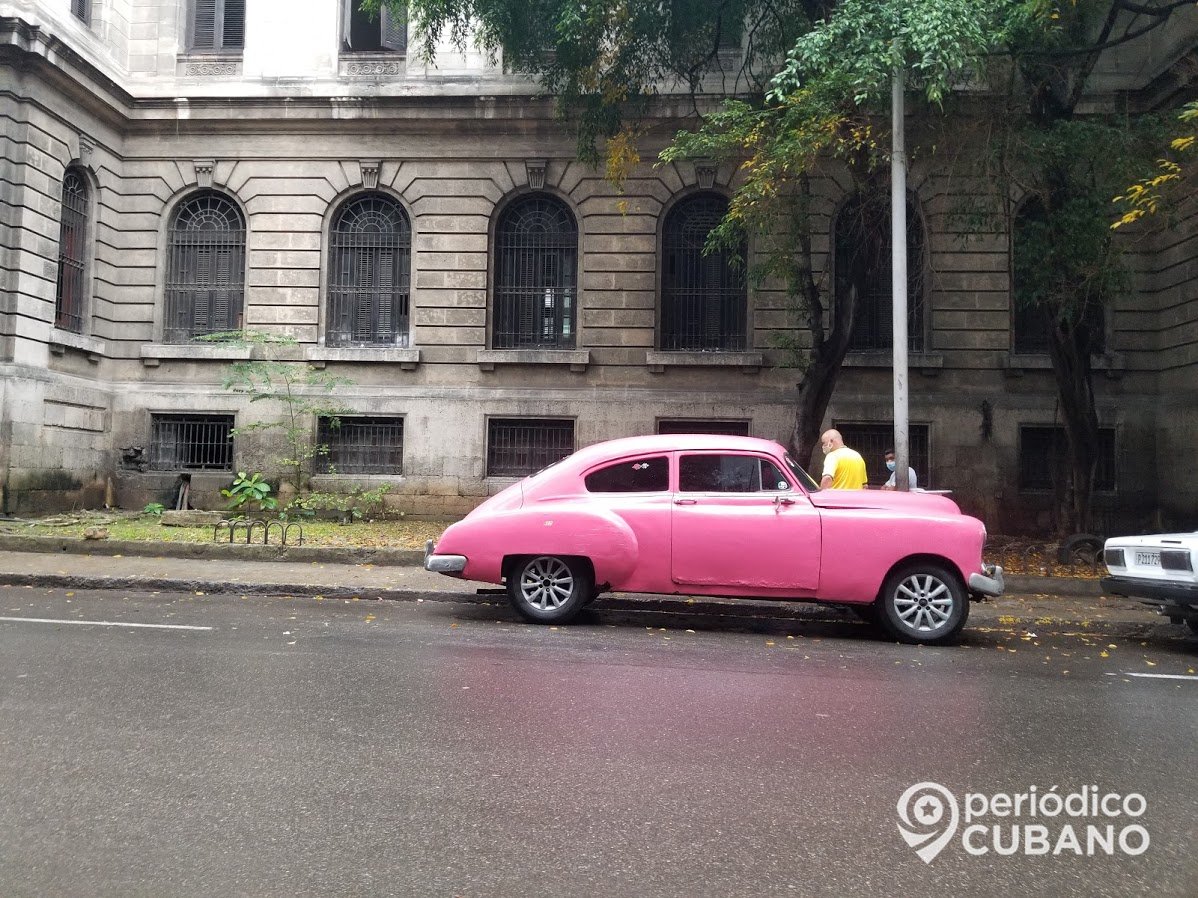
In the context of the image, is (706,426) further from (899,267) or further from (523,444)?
(899,267)

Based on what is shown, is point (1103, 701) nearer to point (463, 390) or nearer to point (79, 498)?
point (463, 390)

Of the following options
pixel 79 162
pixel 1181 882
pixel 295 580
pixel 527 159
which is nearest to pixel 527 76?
pixel 527 159

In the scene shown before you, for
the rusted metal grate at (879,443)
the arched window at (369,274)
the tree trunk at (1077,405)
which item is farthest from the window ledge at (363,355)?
the tree trunk at (1077,405)

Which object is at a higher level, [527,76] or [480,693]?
[527,76]

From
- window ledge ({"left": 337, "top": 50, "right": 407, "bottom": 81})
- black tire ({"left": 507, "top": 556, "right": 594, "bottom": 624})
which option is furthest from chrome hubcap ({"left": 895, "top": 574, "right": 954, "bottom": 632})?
window ledge ({"left": 337, "top": 50, "right": 407, "bottom": 81})

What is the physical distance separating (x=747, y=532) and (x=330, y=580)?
5.44 m

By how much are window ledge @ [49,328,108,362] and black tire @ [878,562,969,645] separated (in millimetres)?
16197

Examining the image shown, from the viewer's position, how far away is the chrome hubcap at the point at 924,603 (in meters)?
8.05

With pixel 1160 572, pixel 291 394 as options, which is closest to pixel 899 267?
pixel 1160 572

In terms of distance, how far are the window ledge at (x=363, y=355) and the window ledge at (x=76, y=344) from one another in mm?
4177

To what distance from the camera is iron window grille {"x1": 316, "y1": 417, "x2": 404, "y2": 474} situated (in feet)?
61.0

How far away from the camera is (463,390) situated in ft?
60.4

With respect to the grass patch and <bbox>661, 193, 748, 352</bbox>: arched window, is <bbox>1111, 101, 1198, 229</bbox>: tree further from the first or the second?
the grass patch

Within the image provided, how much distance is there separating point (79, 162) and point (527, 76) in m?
→ 9.18
